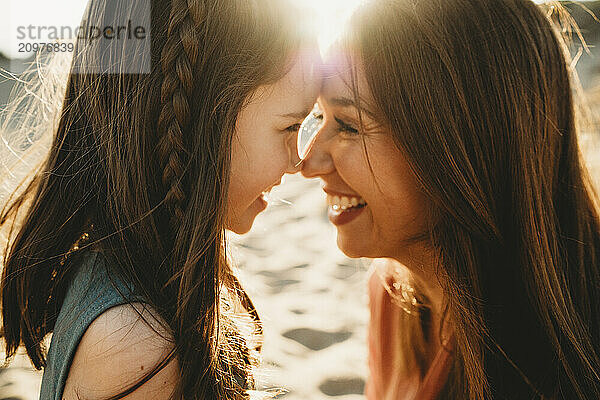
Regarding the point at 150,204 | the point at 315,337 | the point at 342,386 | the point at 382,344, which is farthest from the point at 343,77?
the point at 315,337

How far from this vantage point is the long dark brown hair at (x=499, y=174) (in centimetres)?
182

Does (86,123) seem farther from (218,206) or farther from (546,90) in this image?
(546,90)

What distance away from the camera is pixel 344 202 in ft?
7.26

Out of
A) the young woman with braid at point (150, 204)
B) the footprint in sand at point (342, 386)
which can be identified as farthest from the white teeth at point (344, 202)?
the footprint in sand at point (342, 386)

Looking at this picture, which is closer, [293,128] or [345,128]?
[293,128]

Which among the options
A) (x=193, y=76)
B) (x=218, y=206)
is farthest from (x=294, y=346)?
(x=193, y=76)

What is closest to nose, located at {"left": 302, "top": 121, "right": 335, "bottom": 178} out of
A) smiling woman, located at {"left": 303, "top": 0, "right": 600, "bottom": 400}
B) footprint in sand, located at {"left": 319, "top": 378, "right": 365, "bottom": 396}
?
smiling woman, located at {"left": 303, "top": 0, "right": 600, "bottom": 400}

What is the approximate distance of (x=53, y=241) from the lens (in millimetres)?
1662

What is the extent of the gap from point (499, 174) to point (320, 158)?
Result: 60 cm

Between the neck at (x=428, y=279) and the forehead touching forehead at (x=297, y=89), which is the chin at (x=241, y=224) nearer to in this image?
the forehead touching forehead at (x=297, y=89)

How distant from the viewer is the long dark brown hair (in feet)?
5.97

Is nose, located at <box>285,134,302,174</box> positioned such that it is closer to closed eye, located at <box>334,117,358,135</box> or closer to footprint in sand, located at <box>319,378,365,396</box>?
closed eye, located at <box>334,117,358,135</box>

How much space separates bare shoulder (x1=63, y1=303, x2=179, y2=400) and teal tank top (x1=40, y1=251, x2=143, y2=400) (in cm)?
1

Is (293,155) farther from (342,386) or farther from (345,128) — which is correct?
(342,386)
